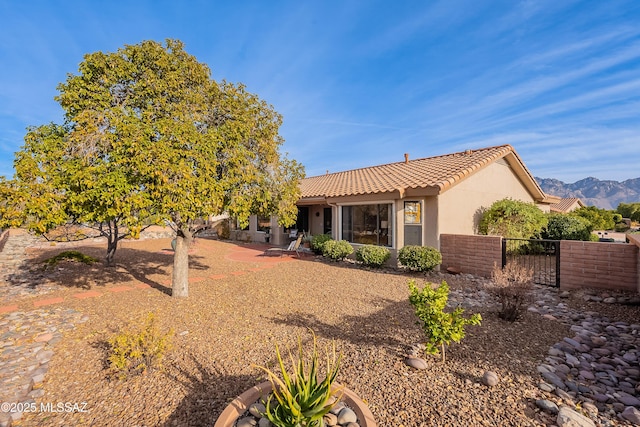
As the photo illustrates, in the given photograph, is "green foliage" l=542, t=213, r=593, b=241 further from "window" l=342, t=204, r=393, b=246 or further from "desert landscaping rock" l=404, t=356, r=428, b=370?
"desert landscaping rock" l=404, t=356, r=428, b=370

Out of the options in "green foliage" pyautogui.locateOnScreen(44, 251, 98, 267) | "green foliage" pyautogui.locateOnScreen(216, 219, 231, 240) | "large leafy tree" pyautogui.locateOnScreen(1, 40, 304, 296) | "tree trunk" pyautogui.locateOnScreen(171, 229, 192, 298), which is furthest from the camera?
"green foliage" pyautogui.locateOnScreen(216, 219, 231, 240)

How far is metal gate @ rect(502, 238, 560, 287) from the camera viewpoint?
9255 millimetres

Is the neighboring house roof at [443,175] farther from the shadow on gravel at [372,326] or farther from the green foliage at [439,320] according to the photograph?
Result: the green foliage at [439,320]

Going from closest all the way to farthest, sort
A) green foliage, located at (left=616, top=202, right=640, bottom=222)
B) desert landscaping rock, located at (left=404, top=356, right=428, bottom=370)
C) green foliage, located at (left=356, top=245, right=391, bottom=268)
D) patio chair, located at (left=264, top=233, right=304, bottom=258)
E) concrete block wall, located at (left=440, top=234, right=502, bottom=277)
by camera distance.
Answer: desert landscaping rock, located at (left=404, top=356, right=428, bottom=370)
concrete block wall, located at (left=440, top=234, right=502, bottom=277)
green foliage, located at (left=356, top=245, right=391, bottom=268)
patio chair, located at (left=264, top=233, right=304, bottom=258)
green foliage, located at (left=616, top=202, right=640, bottom=222)

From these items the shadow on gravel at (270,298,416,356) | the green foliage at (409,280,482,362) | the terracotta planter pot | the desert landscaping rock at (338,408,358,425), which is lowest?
the shadow on gravel at (270,298,416,356)

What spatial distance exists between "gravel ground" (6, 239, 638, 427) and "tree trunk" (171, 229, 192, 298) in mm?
288

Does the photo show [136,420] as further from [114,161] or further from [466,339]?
[466,339]

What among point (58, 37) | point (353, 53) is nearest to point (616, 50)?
point (353, 53)

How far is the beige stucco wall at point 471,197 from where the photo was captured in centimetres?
1112

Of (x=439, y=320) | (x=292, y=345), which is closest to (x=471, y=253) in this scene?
(x=439, y=320)

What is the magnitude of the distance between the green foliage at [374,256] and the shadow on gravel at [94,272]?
644cm

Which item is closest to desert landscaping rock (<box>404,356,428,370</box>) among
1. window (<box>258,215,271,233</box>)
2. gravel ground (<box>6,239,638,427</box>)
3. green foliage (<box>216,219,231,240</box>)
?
gravel ground (<box>6,239,638,427</box>)

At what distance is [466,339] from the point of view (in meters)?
4.77

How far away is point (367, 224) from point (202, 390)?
1035 centimetres
